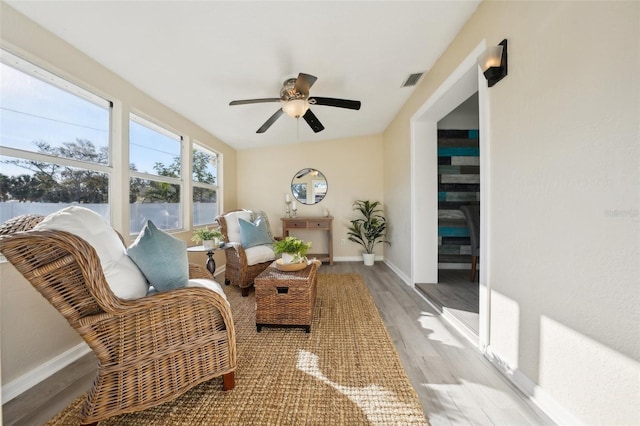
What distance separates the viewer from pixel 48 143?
1.63m

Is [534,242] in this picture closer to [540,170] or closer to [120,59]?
[540,170]

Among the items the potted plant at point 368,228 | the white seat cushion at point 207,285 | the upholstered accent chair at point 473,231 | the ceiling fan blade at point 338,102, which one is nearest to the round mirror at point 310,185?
the potted plant at point 368,228

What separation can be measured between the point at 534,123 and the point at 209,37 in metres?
2.12

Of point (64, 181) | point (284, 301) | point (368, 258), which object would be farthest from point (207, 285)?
point (368, 258)

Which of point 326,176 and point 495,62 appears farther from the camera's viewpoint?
point 326,176

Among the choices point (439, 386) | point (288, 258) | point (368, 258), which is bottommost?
point (439, 386)

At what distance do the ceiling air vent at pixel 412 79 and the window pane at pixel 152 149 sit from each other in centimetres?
285

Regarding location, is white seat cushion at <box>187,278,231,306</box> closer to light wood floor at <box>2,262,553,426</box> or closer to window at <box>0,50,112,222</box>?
light wood floor at <box>2,262,553,426</box>

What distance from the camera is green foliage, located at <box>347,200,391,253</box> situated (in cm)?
436

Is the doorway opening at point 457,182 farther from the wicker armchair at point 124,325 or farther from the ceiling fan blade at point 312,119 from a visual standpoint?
the wicker armchair at point 124,325

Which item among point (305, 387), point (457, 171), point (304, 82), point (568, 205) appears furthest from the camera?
point (457, 171)

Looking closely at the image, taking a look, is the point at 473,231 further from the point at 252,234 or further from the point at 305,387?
the point at 252,234

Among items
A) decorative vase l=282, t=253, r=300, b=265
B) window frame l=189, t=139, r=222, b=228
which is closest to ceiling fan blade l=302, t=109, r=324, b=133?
decorative vase l=282, t=253, r=300, b=265

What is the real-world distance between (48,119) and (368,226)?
157 inches
